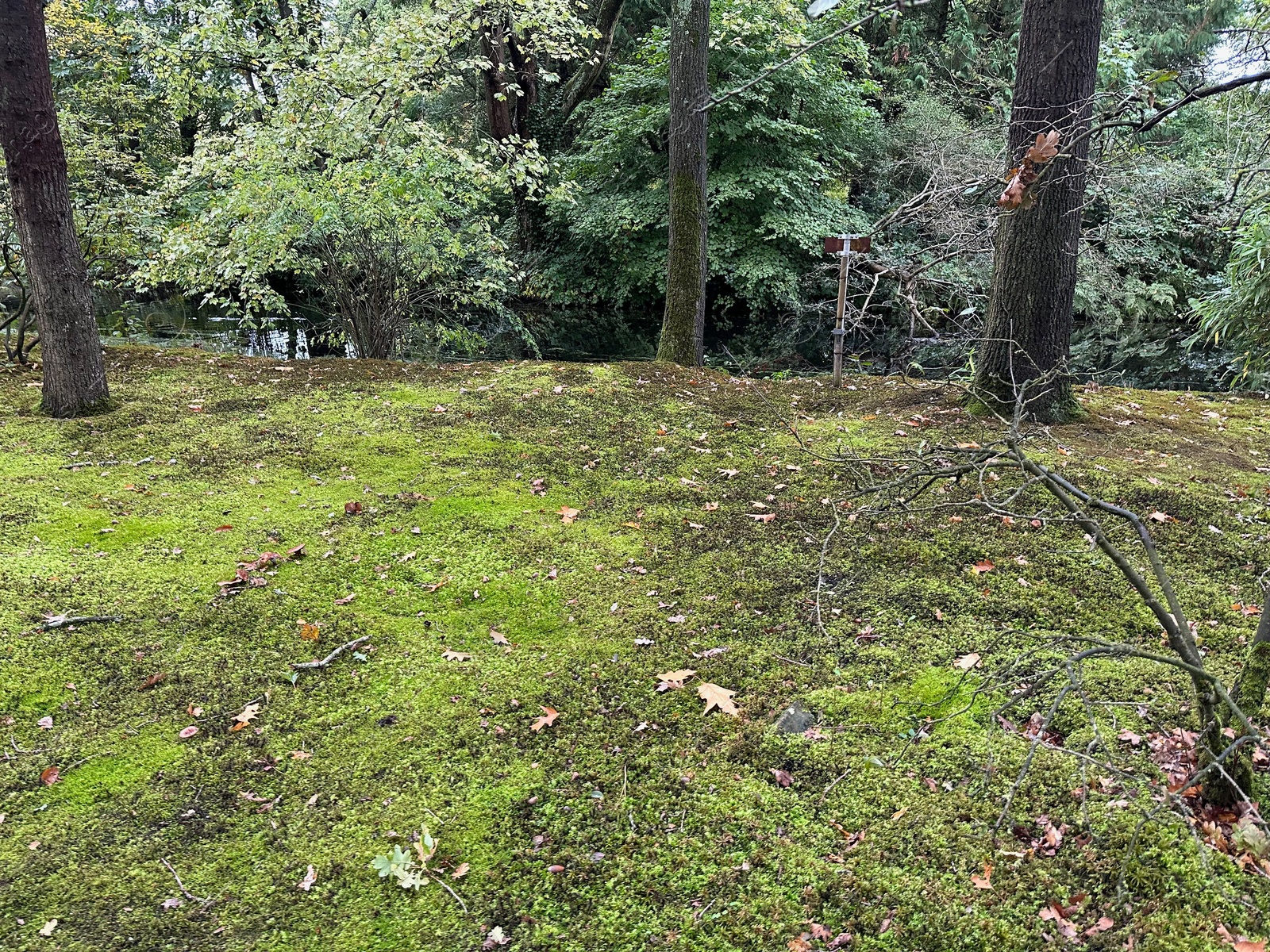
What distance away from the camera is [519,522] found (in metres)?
4.50

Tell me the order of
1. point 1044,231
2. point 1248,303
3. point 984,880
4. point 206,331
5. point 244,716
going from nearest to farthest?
1. point 984,880
2. point 244,716
3. point 1044,231
4. point 1248,303
5. point 206,331

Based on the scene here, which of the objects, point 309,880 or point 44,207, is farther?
point 44,207

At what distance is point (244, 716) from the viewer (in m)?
2.87

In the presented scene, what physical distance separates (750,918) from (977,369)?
533 cm

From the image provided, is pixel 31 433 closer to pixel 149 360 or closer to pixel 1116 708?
pixel 149 360

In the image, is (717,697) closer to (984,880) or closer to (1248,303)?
(984,880)

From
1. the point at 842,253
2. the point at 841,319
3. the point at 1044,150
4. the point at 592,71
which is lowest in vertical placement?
the point at 841,319

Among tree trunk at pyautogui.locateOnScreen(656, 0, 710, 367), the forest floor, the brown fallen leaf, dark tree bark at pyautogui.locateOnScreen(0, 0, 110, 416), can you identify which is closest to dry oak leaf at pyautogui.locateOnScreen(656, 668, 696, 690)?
the forest floor

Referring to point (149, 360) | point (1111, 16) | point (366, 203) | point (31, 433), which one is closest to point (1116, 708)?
point (31, 433)

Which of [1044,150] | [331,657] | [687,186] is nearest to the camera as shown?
[1044,150]

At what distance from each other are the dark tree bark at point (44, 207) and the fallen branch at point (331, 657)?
4179 millimetres

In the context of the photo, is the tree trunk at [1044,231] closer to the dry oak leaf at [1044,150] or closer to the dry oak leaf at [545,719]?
the dry oak leaf at [1044,150]

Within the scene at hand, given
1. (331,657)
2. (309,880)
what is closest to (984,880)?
(309,880)

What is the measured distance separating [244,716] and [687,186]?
22.3 feet
